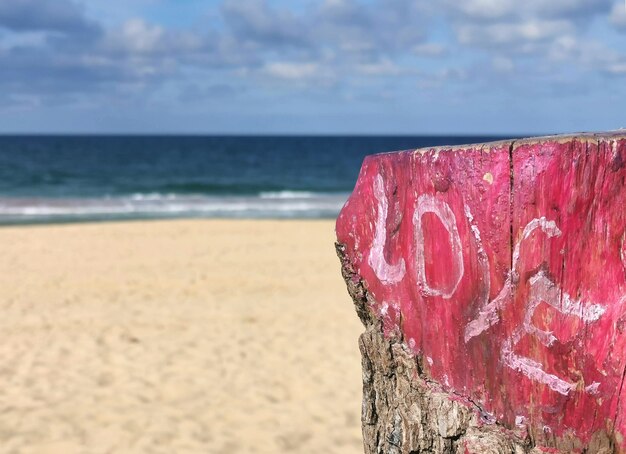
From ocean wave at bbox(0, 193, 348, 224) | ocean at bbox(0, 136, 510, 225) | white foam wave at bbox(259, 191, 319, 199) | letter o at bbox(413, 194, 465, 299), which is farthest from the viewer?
white foam wave at bbox(259, 191, 319, 199)

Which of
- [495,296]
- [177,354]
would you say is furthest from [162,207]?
[495,296]

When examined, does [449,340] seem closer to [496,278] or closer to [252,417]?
[496,278]

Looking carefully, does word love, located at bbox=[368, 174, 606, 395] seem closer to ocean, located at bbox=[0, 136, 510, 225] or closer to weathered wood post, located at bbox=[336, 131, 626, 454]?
weathered wood post, located at bbox=[336, 131, 626, 454]

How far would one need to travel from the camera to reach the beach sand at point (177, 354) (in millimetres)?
3812

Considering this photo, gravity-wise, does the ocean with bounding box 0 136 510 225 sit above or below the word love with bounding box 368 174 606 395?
below

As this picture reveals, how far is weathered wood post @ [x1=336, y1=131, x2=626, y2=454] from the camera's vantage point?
3.58 ft

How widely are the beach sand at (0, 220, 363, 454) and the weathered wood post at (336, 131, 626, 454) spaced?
236 centimetres

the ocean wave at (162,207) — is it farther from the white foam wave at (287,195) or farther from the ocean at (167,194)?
the white foam wave at (287,195)

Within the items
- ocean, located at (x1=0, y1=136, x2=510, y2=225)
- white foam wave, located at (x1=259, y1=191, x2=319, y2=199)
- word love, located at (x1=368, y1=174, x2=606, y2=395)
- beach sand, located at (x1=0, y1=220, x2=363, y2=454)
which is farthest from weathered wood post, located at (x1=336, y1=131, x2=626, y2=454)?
white foam wave, located at (x1=259, y1=191, x2=319, y2=199)

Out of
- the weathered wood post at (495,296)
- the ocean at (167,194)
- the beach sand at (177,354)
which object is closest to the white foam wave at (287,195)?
the ocean at (167,194)

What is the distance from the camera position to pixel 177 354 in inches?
206

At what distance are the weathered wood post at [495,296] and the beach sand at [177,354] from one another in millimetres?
2361

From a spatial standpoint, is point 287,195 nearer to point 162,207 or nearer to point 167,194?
point 167,194

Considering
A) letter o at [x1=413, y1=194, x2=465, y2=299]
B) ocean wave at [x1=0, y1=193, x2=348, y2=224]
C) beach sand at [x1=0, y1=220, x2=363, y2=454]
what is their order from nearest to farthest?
1. letter o at [x1=413, y1=194, x2=465, y2=299]
2. beach sand at [x1=0, y1=220, x2=363, y2=454]
3. ocean wave at [x1=0, y1=193, x2=348, y2=224]
